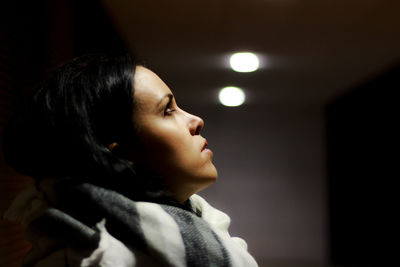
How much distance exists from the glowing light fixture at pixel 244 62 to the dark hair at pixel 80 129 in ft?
5.11

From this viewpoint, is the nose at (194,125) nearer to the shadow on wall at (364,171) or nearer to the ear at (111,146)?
the ear at (111,146)

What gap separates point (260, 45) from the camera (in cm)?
196

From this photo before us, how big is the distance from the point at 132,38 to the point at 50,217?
1.37m

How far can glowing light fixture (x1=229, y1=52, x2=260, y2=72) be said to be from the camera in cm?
209

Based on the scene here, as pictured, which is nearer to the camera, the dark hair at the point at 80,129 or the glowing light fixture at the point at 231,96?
the dark hair at the point at 80,129

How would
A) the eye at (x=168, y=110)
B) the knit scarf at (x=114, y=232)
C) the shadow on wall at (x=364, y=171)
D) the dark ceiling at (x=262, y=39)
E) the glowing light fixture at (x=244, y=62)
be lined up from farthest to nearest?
the shadow on wall at (x=364, y=171) < the glowing light fixture at (x=244, y=62) < the dark ceiling at (x=262, y=39) < the eye at (x=168, y=110) < the knit scarf at (x=114, y=232)

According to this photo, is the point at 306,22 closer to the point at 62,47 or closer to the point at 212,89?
the point at 212,89

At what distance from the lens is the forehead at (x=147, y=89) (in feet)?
1.98

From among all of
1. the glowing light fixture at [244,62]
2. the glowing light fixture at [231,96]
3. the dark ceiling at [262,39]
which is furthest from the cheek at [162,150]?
the glowing light fixture at [231,96]

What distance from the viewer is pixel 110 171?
544mm

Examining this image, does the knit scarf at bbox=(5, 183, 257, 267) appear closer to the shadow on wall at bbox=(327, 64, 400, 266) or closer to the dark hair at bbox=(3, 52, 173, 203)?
the dark hair at bbox=(3, 52, 173, 203)

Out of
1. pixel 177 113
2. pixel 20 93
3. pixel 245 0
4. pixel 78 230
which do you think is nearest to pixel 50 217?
pixel 78 230

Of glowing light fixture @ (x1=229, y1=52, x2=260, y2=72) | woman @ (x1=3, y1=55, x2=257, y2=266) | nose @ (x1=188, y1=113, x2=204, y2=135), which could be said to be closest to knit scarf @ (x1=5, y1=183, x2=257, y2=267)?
woman @ (x1=3, y1=55, x2=257, y2=266)

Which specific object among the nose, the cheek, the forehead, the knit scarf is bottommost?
the knit scarf
